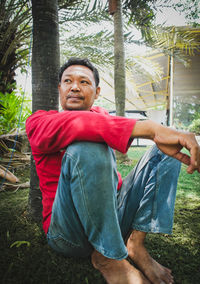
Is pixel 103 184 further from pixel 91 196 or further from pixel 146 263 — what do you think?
pixel 146 263

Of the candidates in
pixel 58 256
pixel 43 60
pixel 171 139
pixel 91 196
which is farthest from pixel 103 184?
pixel 43 60

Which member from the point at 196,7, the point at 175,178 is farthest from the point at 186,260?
the point at 196,7

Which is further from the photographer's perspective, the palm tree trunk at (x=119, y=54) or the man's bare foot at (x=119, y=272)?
the palm tree trunk at (x=119, y=54)

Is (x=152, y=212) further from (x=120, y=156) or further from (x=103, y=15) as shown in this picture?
(x=103, y=15)

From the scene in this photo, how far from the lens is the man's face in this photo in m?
1.24

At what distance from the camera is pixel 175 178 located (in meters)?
1.04

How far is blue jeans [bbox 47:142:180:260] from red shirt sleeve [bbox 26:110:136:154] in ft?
0.15

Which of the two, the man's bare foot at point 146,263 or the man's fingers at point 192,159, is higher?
the man's fingers at point 192,159

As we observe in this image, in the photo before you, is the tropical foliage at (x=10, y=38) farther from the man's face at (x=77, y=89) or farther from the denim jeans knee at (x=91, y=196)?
the denim jeans knee at (x=91, y=196)

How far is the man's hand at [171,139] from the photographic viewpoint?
2.64ft

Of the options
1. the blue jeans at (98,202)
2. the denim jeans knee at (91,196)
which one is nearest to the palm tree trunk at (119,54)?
the blue jeans at (98,202)

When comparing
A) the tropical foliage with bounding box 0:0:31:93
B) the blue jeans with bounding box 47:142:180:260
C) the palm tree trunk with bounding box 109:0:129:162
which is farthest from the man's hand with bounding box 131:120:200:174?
the palm tree trunk with bounding box 109:0:129:162

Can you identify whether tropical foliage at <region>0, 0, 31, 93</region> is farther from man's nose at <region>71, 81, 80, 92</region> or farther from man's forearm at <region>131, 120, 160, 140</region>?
man's forearm at <region>131, 120, 160, 140</region>

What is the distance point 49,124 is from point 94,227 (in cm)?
55
